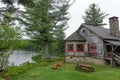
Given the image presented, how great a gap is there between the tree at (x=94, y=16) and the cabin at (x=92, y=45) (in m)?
23.7

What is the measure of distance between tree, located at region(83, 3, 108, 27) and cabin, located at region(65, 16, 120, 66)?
23729 millimetres

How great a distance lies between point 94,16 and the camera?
56719mm

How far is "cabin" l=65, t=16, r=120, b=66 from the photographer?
29.3 meters

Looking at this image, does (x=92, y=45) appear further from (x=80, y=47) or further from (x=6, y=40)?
(x=6, y=40)

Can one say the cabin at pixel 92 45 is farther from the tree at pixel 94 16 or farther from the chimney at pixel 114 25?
the tree at pixel 94 16

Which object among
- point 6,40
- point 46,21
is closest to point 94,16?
point 46,21

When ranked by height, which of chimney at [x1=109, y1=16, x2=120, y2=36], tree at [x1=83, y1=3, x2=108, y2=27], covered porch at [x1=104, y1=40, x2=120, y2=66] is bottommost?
covered porch at [x1=104, y1=40, x2=120, y2=66]

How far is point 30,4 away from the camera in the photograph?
8.10 meters

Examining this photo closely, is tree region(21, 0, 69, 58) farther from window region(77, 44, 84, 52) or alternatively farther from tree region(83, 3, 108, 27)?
tree region(83, 3, 108, 27)

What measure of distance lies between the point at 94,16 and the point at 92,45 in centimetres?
2762

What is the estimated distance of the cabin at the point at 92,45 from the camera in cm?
2927

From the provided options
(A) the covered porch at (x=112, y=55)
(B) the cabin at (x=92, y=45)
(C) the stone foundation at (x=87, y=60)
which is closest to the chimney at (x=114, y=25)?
(B) the cabin at (x=92, y=45)

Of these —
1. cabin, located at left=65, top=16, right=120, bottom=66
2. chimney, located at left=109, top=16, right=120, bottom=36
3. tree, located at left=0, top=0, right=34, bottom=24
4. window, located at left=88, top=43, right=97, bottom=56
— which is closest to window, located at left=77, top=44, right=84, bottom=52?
cabin, located at left=65, top=16, right=120, bottom=66

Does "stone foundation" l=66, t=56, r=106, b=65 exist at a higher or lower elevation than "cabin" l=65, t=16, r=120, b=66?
lower
